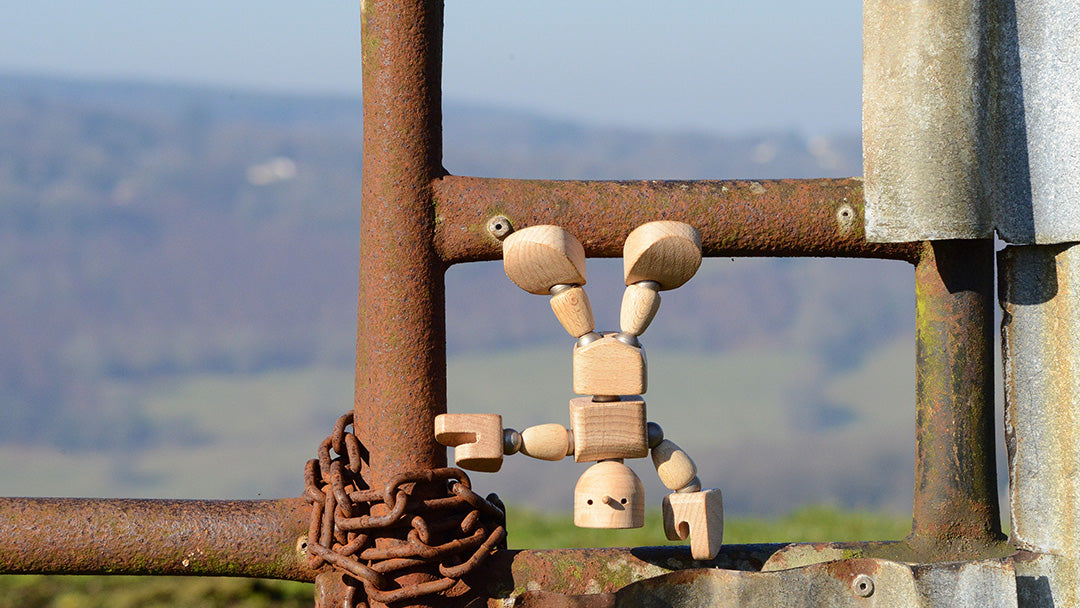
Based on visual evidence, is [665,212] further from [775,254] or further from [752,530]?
[752,530]

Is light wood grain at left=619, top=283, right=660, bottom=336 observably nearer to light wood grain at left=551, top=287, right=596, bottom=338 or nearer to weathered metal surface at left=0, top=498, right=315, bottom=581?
light wood grain at left=551, top=287, right=596, bottom=338

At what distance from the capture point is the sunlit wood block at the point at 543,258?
1.36m

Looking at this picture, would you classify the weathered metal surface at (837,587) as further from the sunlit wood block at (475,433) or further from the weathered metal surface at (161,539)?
the weathered metal surface at (161,539)

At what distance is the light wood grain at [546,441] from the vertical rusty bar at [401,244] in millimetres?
143

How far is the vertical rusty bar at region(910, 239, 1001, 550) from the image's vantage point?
4.78ft

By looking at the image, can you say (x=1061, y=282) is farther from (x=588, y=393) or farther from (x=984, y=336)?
(x=588, y=393)

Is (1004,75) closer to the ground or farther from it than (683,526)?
farther from it

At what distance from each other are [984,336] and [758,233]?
13.1 inches

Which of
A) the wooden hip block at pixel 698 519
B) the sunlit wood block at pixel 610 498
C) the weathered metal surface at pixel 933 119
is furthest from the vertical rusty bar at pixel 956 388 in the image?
the sunlit wood block at pixel 610 498

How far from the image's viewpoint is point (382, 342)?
145 cm

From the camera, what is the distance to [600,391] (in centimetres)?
138

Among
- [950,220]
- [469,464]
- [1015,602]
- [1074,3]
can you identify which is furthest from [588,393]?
[1074,3]

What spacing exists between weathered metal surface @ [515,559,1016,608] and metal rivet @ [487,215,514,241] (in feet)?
1.52

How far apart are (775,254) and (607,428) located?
34cm
